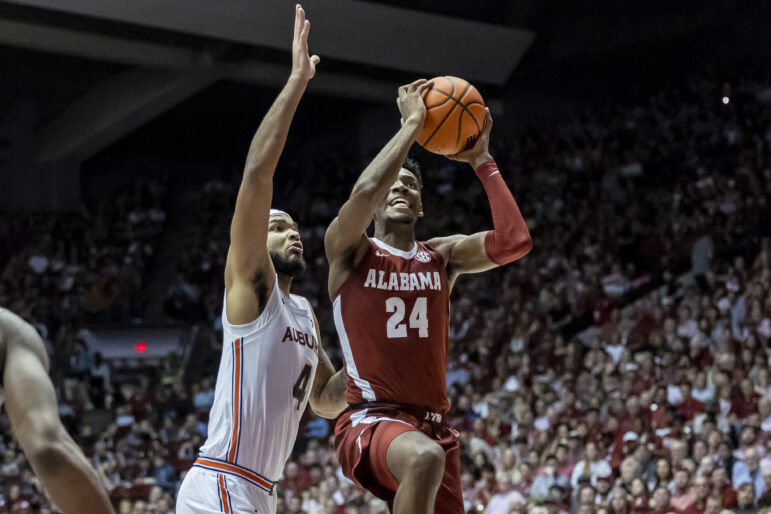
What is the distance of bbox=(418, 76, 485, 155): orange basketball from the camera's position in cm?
459

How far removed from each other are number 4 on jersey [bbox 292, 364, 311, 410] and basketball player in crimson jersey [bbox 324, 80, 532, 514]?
335 mm

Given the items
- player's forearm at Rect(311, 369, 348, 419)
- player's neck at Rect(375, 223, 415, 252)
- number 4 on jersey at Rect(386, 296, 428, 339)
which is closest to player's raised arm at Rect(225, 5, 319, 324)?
number 4 on jersey at Rect(386, 296, 428, 339)

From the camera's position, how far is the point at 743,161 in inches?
575

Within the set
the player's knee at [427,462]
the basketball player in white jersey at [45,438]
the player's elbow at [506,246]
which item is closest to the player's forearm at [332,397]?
the player's knee at [427,462]

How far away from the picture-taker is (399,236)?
4.63 meters

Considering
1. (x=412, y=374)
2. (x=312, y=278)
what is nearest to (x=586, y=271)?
(x=312, y=278)

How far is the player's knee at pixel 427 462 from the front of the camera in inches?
149

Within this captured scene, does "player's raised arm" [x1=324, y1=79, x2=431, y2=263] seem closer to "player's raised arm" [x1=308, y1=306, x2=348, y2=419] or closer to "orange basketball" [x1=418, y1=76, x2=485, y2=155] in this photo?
"orange basketball" [x1=418, y1=76, x2=485, y2=155]

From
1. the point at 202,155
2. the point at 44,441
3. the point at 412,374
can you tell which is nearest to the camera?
the point at 44,441

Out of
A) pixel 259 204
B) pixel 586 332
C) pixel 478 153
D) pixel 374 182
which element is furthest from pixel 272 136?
pixel 586 332

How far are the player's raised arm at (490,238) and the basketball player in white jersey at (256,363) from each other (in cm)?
98

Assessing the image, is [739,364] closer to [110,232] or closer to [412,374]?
[412,374]

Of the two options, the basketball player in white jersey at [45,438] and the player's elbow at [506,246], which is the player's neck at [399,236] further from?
the basketball player in white jersey at [45,438]

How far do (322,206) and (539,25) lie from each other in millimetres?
5510
